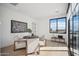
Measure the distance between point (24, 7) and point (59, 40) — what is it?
129 centimetres

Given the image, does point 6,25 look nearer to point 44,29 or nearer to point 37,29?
point 37,29

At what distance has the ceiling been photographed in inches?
85.9

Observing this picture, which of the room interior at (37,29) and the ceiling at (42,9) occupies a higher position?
the ceiling at (42,9)

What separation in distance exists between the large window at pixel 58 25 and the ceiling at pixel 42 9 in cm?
16

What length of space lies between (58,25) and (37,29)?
0.59m

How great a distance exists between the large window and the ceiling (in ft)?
0.54

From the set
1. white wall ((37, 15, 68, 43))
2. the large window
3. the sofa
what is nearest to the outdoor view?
the large window

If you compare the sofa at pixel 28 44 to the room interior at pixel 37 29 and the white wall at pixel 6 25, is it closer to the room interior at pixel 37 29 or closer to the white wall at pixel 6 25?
the room interior at pixel 37 29

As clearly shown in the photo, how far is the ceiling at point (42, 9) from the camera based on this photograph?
218cm

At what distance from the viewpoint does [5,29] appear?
2234 millimetres

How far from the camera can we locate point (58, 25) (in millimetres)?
2395

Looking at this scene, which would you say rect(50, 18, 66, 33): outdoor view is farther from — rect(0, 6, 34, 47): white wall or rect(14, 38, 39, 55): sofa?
rect(0, 6, 34, 47): white wall

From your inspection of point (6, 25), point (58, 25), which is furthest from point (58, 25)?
point (6, 25)

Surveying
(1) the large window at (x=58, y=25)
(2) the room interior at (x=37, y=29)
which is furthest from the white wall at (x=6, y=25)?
(1) the large window at (x=58, y=25)
